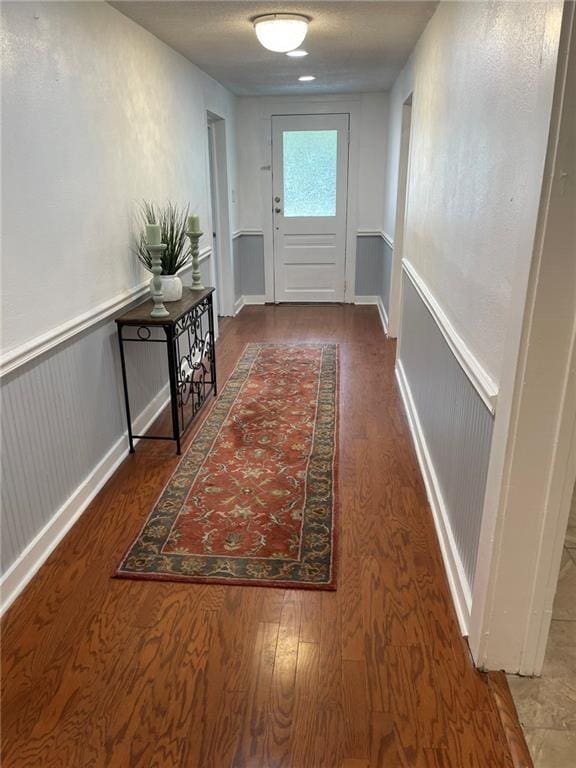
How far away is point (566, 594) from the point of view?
6.33ft

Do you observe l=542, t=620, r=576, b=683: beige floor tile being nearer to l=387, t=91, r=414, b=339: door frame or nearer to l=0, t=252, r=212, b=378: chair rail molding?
l=0, t=252, r=212, b=378: chair rail molding

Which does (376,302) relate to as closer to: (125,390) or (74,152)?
(125,390)

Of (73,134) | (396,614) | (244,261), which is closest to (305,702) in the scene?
(396,614)

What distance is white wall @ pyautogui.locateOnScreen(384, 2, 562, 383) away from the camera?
1.28 metres

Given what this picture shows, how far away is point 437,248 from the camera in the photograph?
2594 millimetres

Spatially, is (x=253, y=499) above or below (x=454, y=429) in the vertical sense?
below

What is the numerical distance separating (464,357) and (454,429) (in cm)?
33

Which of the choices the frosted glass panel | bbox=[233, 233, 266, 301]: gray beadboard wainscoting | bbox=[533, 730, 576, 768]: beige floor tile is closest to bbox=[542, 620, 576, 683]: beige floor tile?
bbox=[533, 730, 576, 768]: beige floor tile

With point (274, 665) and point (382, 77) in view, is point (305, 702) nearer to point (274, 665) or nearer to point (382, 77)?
point (274, 665)

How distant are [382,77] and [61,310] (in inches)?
147

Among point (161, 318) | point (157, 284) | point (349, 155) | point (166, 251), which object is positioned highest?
point (349, 155)

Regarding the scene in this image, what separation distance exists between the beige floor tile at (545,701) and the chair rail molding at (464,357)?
0.77 metres

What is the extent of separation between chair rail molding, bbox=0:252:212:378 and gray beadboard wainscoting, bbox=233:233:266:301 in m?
3.06

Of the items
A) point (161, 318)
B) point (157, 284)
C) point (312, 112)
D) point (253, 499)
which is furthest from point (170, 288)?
point (312, 112)
